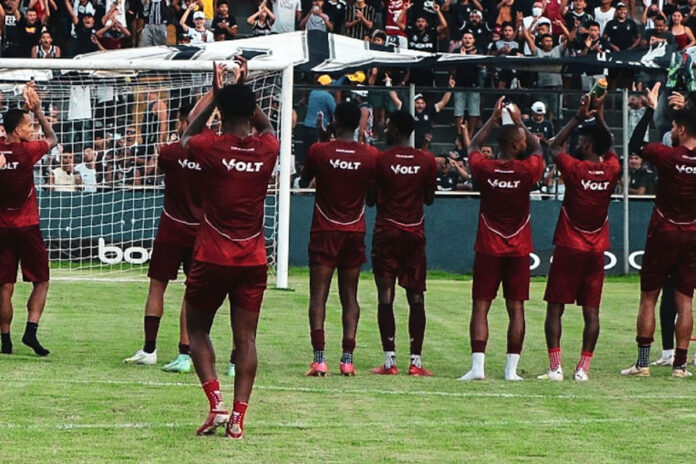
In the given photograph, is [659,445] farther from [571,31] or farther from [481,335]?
[571,31]

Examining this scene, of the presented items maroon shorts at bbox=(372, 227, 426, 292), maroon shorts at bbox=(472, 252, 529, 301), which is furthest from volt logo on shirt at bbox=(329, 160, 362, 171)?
maroon shorts at bbox=(472, 252, 529, 301)

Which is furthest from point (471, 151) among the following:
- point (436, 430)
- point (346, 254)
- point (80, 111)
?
point (80, 111)

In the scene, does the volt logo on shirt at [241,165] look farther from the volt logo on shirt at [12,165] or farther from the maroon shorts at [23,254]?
the maroon shorts at [23,254]

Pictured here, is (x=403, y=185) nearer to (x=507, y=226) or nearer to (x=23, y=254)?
(x=507, y=226)

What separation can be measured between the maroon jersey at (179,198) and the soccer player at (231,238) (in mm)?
2786

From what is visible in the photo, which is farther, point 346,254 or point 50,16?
point 50,16

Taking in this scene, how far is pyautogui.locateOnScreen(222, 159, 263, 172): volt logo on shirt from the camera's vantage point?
9.25m

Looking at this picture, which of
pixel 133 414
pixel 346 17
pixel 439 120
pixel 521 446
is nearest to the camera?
pixel 521 446

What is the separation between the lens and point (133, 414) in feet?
33.1

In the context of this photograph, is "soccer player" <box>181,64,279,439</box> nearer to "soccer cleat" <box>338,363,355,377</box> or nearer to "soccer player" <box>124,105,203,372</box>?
"soccer player" <box>124,105,203,372</box>

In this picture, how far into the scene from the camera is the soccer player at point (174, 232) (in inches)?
486

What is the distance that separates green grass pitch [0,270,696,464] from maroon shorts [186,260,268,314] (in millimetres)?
839

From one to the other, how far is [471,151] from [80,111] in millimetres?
9746

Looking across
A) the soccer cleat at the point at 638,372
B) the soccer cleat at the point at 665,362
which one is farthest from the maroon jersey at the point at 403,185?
the soccer cleat at the point at 665,362
